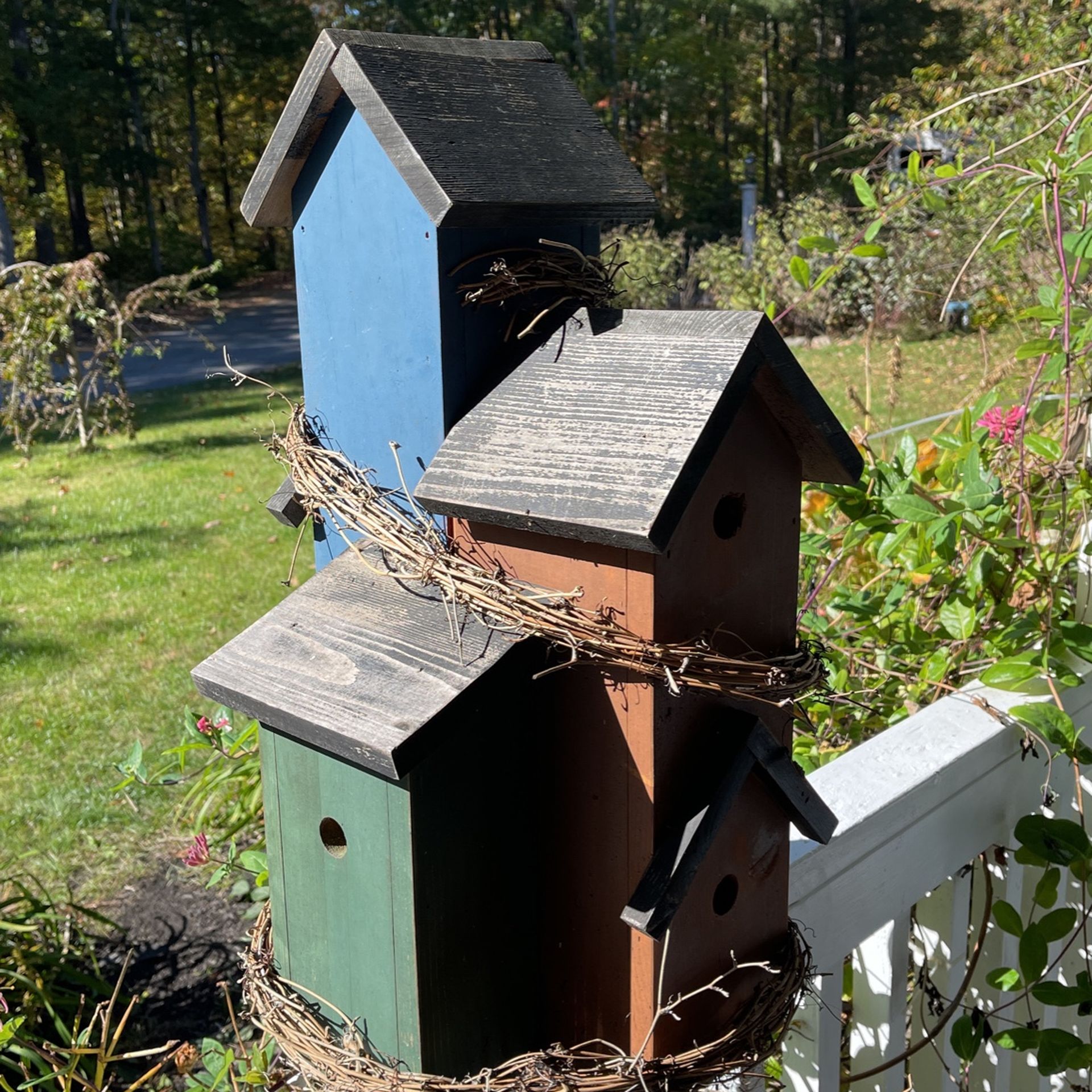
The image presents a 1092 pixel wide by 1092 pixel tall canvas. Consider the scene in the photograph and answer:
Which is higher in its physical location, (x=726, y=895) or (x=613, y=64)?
(x=613, y=64)

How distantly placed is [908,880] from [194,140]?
1151 inches

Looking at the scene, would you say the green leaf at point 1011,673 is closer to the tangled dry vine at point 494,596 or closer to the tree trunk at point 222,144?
the tangled dry vine at point 494,596

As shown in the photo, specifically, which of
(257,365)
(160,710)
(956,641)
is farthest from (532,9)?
(956,641)

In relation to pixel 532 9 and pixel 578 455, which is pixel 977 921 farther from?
pixel 532 9

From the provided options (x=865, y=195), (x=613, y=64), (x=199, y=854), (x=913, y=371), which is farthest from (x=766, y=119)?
(x=199, y=854)

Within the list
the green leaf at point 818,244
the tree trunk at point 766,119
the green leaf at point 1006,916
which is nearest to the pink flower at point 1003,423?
the green leaf at point 818,244

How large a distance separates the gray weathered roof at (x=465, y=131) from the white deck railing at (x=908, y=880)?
0.88m

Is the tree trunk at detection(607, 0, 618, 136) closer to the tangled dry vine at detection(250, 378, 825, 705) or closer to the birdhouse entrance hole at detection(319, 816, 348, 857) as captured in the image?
the tangled dry vine at detection(250, 378, 825, 705)

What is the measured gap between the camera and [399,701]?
97 cm

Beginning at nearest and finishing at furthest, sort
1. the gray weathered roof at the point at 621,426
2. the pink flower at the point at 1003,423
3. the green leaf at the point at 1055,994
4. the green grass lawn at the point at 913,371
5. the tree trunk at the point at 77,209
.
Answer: the gray weathered roof at the point at 621,426, the green leaf at the point at 1055,994, the pink flower at the point at 1003,423, the green grass lawn at the point at 913,371, the tree trunk at the point at 77,209

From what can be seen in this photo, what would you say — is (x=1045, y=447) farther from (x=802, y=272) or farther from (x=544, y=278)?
(x=544, y=278)

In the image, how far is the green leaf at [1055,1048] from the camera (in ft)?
5.07

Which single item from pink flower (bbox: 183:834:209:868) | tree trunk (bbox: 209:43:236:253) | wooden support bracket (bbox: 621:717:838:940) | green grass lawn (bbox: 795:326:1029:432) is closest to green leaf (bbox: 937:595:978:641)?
wooden support bracket (bbox: 621:717:838:940)

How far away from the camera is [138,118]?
26375 mm
